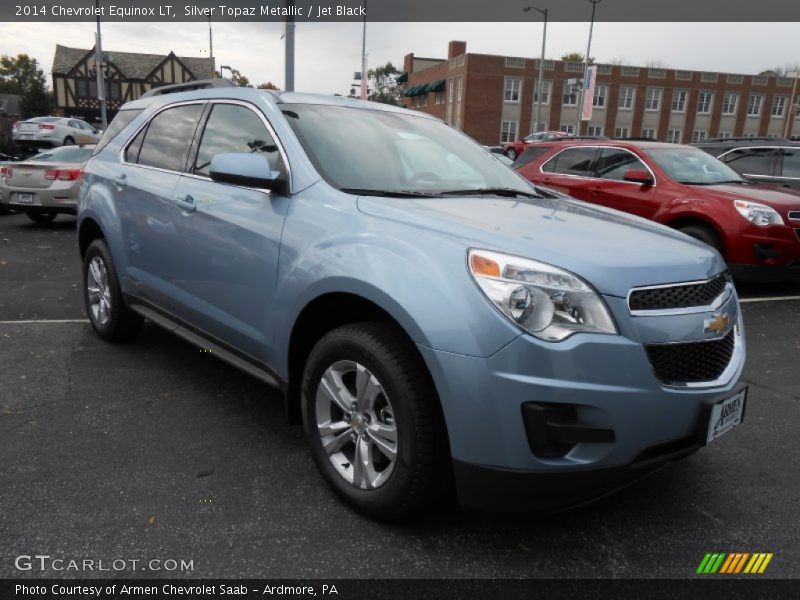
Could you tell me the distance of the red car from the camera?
21.5ft

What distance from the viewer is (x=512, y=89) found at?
51938mm

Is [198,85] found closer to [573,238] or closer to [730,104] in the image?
[573,238]

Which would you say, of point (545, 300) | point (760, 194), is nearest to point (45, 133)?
point (760, 194)

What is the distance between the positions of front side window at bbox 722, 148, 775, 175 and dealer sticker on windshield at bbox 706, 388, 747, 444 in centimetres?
868

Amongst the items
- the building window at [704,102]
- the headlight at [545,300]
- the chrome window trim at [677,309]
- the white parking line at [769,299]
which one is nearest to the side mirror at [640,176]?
the white parking line at [769,299]

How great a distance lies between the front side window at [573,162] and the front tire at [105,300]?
617cm

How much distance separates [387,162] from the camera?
3.27 meters

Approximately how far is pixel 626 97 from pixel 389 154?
56.5 m

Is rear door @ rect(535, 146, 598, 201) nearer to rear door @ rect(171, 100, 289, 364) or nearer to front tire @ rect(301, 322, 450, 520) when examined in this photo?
rear door @ rect(171, 100, 289, 364)

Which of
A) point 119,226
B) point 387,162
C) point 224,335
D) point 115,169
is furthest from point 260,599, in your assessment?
point 115,169

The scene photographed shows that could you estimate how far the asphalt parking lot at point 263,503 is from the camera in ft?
7.79

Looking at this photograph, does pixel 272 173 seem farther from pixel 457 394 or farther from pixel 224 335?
pixel 457 394

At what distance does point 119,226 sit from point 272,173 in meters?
1.88

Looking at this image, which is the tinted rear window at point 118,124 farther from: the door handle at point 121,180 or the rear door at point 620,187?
the rear door at point 620,187
